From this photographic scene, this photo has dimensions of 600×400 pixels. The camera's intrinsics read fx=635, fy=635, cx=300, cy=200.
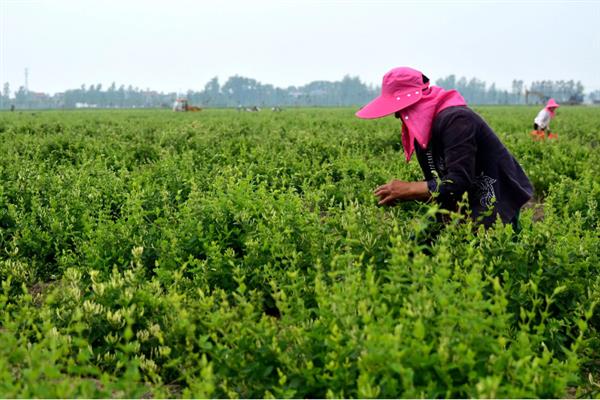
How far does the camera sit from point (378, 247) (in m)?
4.28

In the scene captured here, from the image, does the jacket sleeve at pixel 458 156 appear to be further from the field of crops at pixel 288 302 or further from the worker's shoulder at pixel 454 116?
the field of crops at pixel 288 302

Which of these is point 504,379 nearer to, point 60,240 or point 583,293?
point 583,293

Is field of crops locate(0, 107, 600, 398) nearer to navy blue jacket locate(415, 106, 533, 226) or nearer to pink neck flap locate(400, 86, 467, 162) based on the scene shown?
navy blue jacket locate(415, 106, 533, 226)

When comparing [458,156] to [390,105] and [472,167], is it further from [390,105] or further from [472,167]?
[390,105]

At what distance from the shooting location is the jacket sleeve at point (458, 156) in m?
4.30

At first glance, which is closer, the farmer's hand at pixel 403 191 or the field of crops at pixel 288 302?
the field of crops at pixel 288 302

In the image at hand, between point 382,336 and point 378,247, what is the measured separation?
1.59 metres

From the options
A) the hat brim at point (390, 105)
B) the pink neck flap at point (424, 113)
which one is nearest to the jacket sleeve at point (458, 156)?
the pink neck flap at point (424, 113)

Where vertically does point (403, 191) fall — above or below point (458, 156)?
below

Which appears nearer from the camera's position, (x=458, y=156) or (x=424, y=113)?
(x=458, y=156)

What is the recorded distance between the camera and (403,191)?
14.5 ft

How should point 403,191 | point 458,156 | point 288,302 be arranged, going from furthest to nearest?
1. point 403,191
2. point 458,156
3. point 288,302

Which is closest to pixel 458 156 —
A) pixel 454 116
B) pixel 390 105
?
pixel 454 116

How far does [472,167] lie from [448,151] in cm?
20
